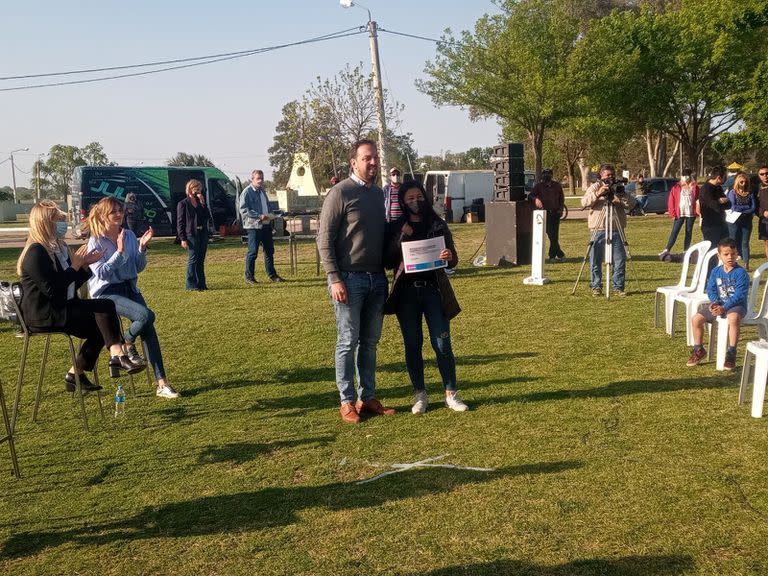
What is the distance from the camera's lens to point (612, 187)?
11.6 metres

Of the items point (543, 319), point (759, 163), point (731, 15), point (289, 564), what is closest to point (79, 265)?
point (289, 564)

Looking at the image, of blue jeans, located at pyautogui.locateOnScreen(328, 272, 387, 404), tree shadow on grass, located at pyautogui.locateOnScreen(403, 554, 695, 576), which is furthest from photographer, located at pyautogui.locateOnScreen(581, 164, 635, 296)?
tree shadow on grass, located at pyautogui.locateOnScreen(403, 554, 695, 576)

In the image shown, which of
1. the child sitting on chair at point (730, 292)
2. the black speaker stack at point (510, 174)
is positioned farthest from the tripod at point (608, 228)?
the black speaker stack at point (510, 174)

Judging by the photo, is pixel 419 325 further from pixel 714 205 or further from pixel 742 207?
pixel 742 207

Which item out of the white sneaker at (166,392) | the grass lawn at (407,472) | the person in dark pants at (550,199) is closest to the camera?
the grass lawn at (407,472)

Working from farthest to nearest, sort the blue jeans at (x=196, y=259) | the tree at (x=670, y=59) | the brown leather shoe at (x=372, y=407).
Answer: the tree at (x=670, y=59) < the blue jeans at (x=196, y=259) < the brown leather shoe at (x=372, y=407)

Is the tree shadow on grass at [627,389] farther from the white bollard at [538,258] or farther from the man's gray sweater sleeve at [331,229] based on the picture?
the white bollard at [538,258]

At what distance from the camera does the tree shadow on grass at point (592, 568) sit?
3689 mm

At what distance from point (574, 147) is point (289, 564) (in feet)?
226

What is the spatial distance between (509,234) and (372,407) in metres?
10.8

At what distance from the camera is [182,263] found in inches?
807

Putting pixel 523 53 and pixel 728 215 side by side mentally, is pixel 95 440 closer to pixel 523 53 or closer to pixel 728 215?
pixel 728 215

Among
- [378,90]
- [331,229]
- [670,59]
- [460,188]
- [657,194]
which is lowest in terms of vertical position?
[657,194]

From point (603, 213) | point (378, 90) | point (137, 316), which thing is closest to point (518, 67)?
point (378, 90)
